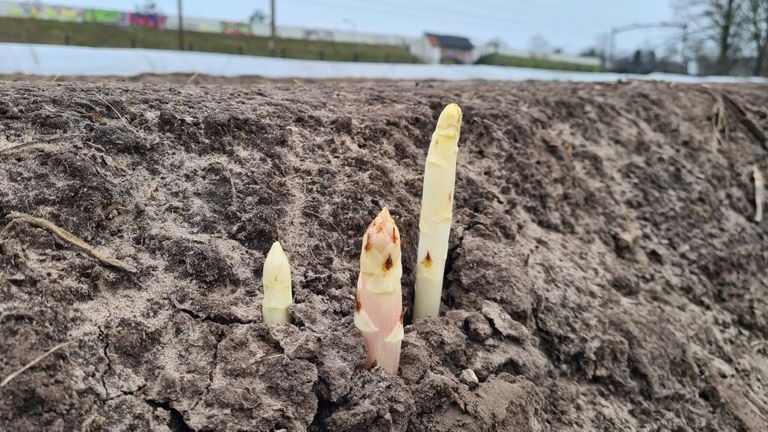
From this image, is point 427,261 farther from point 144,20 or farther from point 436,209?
point 144,20

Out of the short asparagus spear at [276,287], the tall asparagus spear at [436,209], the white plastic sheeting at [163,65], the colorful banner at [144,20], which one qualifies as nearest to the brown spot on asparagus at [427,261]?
the tall asparagus spear at [436,209]

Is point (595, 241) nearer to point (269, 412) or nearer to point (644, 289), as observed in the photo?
point (644, 289)

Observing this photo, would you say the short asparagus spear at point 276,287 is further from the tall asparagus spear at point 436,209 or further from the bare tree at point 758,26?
the bare tree at point 758,26

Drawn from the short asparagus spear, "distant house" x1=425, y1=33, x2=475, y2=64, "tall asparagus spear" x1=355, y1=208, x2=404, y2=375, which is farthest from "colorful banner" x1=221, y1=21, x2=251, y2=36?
"tall asparagus spear" x1=355, y1=208, x2=404, y2=375

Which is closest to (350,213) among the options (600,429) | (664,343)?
(600,429)

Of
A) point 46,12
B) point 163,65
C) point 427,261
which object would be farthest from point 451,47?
point 427,261

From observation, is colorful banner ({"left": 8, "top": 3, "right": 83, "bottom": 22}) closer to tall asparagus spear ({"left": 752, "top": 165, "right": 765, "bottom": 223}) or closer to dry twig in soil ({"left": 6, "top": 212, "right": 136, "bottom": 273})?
dry twig in soil ({"left": 6, "top": 212, "right": 136, "bottom": 273})
